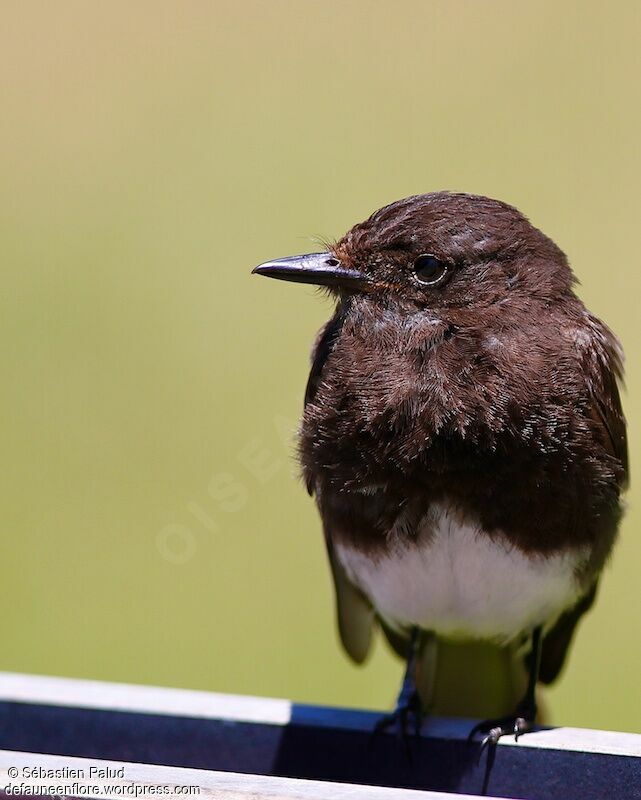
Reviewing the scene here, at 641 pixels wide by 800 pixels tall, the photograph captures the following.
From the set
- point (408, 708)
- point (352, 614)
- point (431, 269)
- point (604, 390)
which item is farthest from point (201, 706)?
point (604, 390)

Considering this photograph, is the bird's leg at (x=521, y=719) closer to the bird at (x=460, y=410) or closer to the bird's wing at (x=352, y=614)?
the bird at (x=460, y=410)

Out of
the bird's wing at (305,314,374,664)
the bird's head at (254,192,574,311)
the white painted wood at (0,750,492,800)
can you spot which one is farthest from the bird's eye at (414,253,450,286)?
the white painted wood at (0,750,492,800)

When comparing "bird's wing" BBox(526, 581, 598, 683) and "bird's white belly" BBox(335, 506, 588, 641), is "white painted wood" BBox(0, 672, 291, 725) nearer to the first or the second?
"bird's white belly" BBox(335, 506, 588, 641)

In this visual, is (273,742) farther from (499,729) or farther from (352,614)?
(352,614)

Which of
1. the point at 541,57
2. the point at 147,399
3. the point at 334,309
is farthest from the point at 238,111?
the point at 334,309

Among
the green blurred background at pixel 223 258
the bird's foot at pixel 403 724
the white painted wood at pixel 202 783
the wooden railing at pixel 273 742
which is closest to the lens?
the white painted wood at pixel 202 783

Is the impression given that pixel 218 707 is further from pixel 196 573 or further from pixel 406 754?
pixel 196 573

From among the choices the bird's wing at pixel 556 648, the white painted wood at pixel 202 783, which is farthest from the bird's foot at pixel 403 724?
the white painted wood at pixel 202 783
